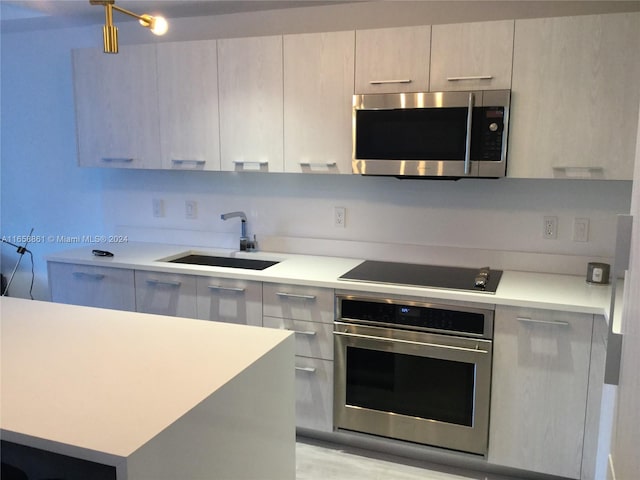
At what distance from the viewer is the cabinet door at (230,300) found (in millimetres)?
2846

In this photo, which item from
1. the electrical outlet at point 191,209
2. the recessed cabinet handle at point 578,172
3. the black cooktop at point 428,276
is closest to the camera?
the recessed cabinet handle at point 578,172

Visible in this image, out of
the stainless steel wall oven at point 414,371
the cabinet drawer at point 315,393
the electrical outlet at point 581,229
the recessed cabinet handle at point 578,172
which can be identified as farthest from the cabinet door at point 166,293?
the electrical outlet at point 581,229

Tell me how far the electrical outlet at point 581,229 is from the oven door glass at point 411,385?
89 cm

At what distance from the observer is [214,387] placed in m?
1.38

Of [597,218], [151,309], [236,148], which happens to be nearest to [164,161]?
[236,148]

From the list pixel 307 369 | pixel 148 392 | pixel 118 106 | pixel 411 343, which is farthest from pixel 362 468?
pixel 118 106

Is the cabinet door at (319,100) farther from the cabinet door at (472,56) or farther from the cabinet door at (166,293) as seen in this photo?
the cabinet door at (166,293)

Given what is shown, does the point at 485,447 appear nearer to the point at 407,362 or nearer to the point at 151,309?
the point at 407,362

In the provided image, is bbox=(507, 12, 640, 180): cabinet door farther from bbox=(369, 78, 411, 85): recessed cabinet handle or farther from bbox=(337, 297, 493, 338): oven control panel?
bbox=(337, 297, 493, 338): oven control panel

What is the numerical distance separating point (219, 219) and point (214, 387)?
87.3 inches

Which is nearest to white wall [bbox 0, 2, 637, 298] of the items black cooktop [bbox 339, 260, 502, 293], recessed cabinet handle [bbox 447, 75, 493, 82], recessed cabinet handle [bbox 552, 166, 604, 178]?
black cooktop [bbox 339, 260, 502, 293]

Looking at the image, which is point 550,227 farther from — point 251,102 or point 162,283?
point 162,283

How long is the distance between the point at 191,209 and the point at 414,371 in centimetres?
180

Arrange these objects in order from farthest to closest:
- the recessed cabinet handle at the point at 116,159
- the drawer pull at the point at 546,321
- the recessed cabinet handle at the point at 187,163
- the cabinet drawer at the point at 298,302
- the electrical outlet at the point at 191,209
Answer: the electrical outlet at the point at 191,209 → the recessed cabinet handle at the point at 116,159 → the recessed cabinet handle at the point at 187,163 → the cabinet drawer at the point at 298,302 → the drawer pull at the point at 546,321
